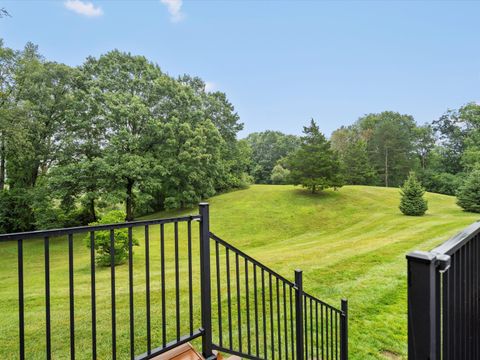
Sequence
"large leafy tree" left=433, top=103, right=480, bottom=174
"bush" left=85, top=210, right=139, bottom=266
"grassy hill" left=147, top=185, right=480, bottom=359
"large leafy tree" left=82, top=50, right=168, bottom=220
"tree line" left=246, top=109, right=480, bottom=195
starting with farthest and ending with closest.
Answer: "large leafy tree" left=433, top=103, right=480, bottom=174
"tree line" left=246, top=109, right=480, bottom=195
"large leafy tree" left=82, top=50, right=168, bottom=220
"bush" left=85, top=210, right=139, bottom=266
"grassy hill" left=147, top=185, right=480, bottom=359

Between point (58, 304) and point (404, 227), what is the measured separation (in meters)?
11.7

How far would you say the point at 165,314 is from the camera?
2.13 m

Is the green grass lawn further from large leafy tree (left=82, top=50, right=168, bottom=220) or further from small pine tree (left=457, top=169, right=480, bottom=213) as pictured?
large leafy tree (left=82, top=50, right=168, bottom=220)

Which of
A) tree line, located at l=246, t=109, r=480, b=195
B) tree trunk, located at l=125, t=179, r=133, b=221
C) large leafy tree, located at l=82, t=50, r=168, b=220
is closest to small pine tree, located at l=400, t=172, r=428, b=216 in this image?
tree line, located at l=246, t=109, r=480, b=195

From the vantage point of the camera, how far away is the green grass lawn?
10.4 feet

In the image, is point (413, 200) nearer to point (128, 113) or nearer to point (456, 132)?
point (128, 113)

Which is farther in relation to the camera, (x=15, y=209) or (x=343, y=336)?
(x=15, y=209)

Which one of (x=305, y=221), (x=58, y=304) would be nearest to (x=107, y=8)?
(x=58, y=304)

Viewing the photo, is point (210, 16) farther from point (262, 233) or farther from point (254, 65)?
point (262, 233)

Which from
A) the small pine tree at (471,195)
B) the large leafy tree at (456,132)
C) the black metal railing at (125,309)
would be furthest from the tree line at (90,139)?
the large leafy tree at (456,132)

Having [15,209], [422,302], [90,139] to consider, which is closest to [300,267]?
[422,302]

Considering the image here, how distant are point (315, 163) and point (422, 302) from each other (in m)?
15.5

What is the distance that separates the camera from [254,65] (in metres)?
16.6

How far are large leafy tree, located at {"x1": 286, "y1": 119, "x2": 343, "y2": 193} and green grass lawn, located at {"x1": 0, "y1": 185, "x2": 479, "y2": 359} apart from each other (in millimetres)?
1341
